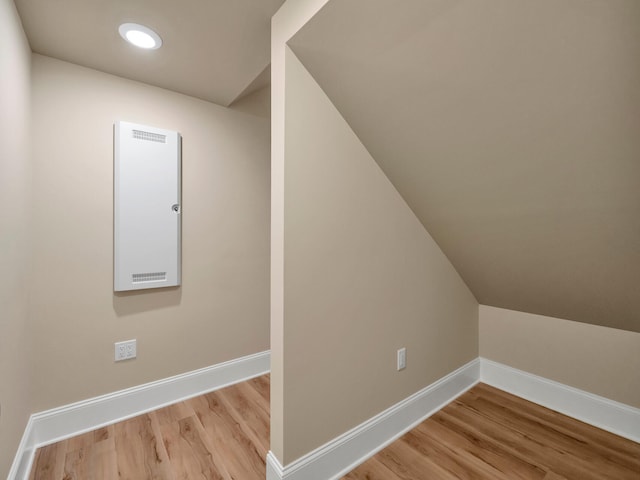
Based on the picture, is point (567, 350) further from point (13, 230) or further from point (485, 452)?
point (13, 230)

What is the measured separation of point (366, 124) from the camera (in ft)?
4.85

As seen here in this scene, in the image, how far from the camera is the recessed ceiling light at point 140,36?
140cm

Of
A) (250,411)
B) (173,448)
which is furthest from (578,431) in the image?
(173,448)

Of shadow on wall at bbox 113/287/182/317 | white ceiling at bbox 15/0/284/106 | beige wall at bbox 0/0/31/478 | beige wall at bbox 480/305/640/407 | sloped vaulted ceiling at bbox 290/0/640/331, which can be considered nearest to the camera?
sloped vaulted ceiling at bbox 290/0/640/331

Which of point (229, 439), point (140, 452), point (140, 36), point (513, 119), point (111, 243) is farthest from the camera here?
point (111, 243)

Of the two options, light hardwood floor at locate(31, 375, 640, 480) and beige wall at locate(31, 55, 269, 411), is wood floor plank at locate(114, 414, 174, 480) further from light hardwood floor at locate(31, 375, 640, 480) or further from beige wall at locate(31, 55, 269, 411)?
beige wall at locate(31, 55, 269, 411)

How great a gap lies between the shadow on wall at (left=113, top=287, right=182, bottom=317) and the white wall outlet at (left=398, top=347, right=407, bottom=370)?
1501 mm

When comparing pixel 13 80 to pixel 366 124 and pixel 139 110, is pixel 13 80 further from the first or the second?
pixel 366 124

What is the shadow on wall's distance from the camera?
1.87m

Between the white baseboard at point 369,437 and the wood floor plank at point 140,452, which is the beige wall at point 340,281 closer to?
the white baseboard at point 369,437

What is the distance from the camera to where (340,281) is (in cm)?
149

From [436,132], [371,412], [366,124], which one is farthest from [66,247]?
[436,132]

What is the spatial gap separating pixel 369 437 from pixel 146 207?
187 cm

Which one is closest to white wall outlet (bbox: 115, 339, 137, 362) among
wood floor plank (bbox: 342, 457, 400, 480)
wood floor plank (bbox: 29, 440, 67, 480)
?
wood floor plank (bbox: 29, 440, 67, 480)
